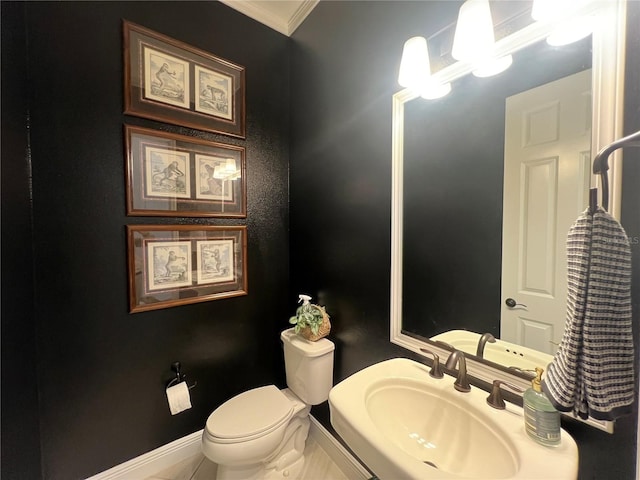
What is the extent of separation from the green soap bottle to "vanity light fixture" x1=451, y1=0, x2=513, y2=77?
100 centimetres

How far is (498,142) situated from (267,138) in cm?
138

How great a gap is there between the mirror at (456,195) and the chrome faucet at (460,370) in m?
0.07

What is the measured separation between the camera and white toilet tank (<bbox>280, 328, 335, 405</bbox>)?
4.72 feet

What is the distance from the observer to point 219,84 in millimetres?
1583

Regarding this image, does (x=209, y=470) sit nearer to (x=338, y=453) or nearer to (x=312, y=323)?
(x=338, y=453)

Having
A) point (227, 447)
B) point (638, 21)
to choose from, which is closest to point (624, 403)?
point (638, 21)

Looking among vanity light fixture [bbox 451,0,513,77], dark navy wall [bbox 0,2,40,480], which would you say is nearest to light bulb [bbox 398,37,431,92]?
vanity light fixture [bbox 451,0,513,77]

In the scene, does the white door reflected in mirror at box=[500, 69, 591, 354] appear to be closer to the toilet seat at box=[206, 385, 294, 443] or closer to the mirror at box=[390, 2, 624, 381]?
the mirror at box=[390, 2, 624, 381]

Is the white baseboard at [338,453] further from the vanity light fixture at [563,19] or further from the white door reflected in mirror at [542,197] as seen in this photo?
the vanity light fixture at [563,19]

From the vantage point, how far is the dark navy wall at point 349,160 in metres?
1.19

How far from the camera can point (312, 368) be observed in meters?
1.44

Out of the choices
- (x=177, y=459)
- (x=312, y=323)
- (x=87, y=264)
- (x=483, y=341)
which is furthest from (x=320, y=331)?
(x=87, y=264)

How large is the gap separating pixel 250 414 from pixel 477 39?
73.5 inches

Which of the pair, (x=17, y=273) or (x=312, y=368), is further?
(x=312, y=368)
